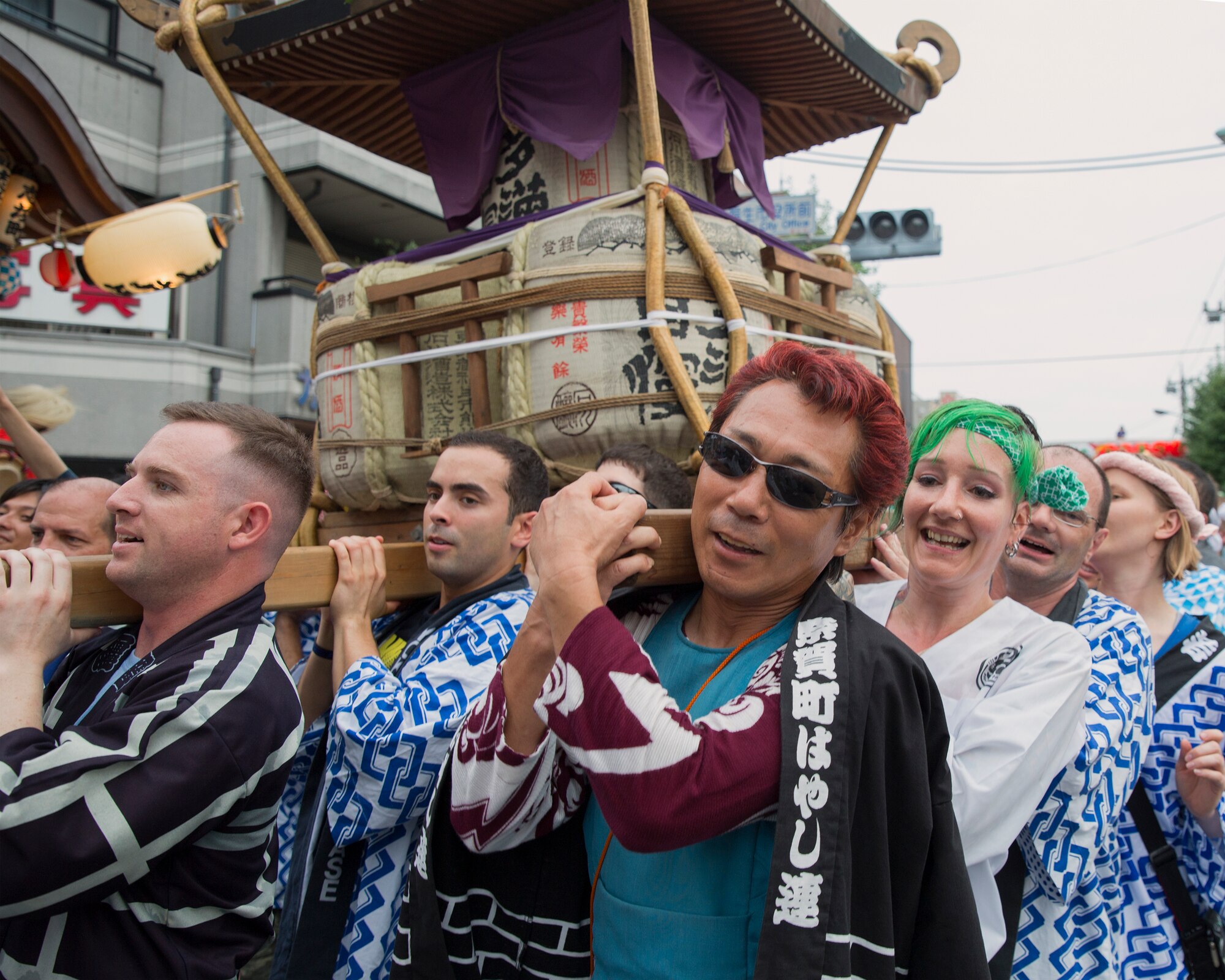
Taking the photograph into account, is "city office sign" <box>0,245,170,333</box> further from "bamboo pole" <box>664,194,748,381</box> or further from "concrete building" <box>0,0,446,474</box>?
"bamboo pole" <box>664,194,748,381</box>

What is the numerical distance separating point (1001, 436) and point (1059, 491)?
49 cm

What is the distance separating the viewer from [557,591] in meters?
1.11

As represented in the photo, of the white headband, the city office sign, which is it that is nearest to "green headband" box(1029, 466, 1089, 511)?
the white headband

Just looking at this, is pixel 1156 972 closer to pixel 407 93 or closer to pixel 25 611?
pixel 25 611

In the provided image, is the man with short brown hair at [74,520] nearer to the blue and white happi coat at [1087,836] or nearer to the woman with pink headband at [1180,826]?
the blue and white happi coat at [1087,836]

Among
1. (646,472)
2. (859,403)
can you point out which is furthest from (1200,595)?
(859,403)

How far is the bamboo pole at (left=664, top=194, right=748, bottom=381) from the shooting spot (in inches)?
91.3

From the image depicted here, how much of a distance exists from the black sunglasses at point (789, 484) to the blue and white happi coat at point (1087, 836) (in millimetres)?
871

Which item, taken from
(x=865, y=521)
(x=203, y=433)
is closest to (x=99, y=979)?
(x=203, y=433)

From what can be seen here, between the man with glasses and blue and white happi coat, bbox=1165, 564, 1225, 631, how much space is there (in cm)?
160

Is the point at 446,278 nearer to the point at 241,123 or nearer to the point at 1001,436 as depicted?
the point at 241,123

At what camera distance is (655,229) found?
2318 mm

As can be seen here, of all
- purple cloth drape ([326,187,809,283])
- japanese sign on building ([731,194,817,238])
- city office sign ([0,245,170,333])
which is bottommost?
purple cloth drape ([326,187,809,283])

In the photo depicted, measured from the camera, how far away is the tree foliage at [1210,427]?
22375mm
